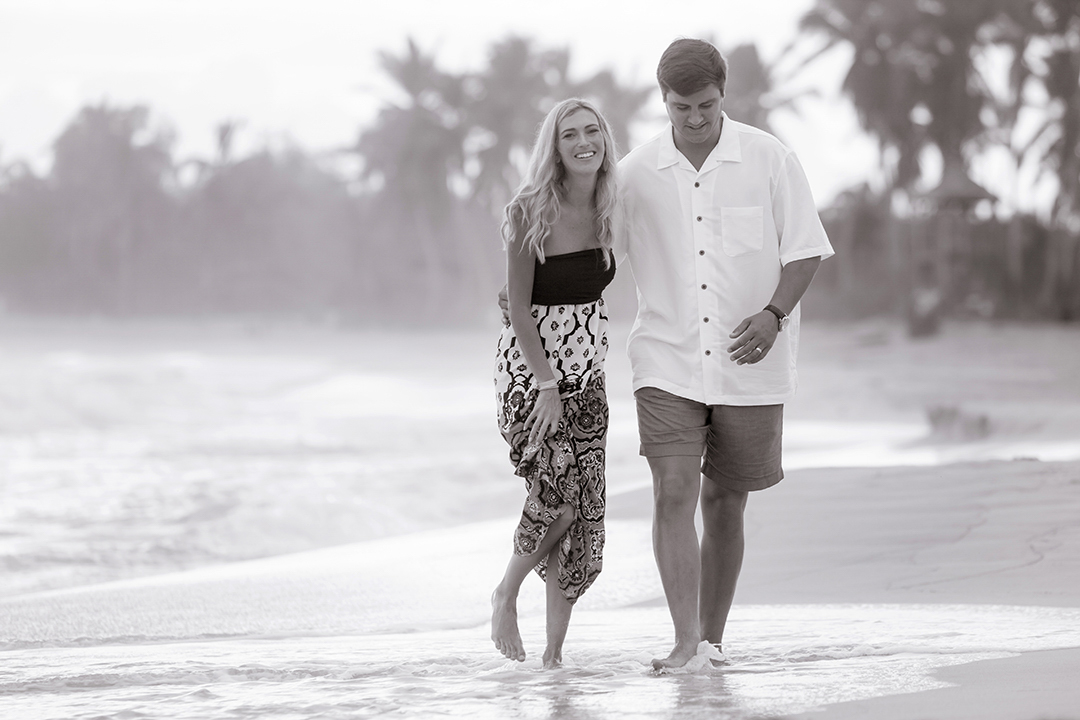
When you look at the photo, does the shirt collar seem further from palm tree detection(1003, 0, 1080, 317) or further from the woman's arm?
palm tree detection(1003, 0, 1080, 317)

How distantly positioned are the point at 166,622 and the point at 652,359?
7.41 ft

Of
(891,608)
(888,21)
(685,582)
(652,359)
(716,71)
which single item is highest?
(888,21)

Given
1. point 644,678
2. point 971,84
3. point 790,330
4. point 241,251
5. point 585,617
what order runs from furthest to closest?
1. point 241,251
2. point 971,84
3. point 585,617
4. point 790,330
5. point 644,678

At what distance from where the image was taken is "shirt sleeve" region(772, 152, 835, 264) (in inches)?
130

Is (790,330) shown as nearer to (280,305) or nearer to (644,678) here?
(644,678)

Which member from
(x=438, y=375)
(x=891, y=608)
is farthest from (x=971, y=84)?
(x=891, y=608)

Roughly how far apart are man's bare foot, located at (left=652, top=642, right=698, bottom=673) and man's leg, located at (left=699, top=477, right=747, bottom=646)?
281 millimetres

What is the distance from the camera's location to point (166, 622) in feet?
15.0

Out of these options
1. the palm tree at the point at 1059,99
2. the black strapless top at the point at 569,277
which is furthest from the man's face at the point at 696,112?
the palm tree at the point at 1059,99

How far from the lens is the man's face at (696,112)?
3.29 m

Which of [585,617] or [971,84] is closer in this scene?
[585,617]

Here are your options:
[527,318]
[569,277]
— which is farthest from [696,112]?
[527,318]

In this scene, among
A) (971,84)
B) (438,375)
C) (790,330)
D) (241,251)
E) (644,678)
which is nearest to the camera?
(644,678)

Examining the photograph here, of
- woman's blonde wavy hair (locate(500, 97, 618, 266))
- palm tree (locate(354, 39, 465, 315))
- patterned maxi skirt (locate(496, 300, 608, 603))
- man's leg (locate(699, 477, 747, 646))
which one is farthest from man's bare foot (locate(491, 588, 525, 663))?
palm tree (locate(354, 39, 465, 315))
